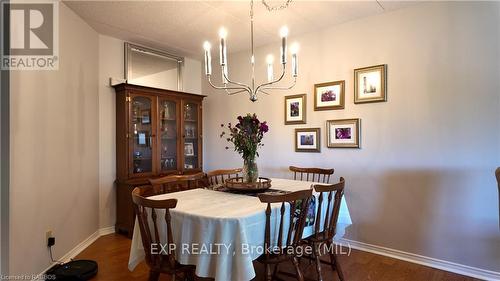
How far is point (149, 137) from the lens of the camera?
3.63 m

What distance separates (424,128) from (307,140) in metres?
1.19

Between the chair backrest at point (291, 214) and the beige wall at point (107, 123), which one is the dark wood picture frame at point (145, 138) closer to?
the beige wall at point (107, 123)

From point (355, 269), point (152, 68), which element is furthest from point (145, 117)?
point (355, 269)

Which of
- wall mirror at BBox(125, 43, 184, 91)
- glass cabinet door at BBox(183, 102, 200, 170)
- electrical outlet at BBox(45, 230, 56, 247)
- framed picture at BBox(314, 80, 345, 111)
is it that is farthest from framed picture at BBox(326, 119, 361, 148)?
electrical outlet at BBox(45, 230, 56, 247)

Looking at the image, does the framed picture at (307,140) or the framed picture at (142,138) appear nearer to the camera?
the framed picture at (307,140)

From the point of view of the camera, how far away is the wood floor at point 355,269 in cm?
232

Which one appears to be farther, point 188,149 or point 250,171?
point 188,149

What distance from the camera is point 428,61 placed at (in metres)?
2.55

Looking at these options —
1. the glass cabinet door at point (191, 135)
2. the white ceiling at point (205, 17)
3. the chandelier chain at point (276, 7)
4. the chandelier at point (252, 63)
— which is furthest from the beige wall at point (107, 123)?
the chandelier chain at point (276, 7)

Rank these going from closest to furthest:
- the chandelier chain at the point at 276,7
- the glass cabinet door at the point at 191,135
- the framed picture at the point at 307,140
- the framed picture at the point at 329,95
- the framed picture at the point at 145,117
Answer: the chandelier chain at the point at 276,7 → the framed picture at the point at 329,95 → the framed picture at the point at 307,140 → the framed picture at the point at 145,117 → the glass cabinet door at the point at 191,135

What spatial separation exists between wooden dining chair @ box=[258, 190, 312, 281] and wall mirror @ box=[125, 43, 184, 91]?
2.86 meters

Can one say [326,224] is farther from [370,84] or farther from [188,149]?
[188,149]

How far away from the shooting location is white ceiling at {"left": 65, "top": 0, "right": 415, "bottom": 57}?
2636 mm

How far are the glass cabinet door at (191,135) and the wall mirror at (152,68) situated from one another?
1.21 ft
